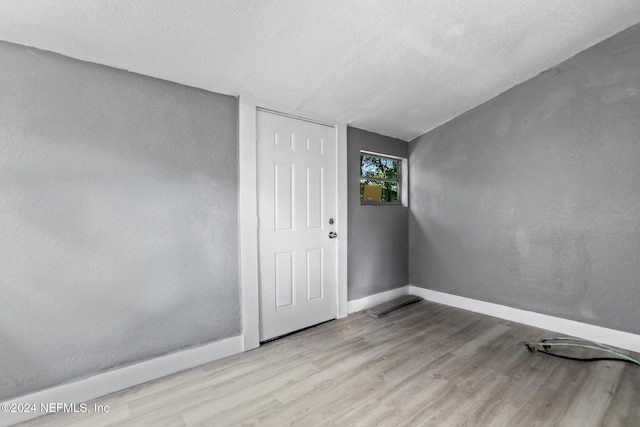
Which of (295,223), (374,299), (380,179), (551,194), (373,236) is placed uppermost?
(380,179)

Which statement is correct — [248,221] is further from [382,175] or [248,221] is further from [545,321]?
[545,321]

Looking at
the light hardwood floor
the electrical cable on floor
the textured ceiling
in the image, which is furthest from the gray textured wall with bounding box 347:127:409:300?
the electrical cable on floor

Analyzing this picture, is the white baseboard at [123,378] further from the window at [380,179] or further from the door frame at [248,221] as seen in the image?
the window at [380,179]

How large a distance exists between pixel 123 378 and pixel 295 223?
Result: 173 cm

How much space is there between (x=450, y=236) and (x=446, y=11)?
2.44m

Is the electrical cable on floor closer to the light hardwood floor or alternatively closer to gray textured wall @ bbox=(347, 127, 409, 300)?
the light hardwood floor

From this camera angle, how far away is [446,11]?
6.07 feet

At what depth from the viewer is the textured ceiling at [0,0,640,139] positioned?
153 cm

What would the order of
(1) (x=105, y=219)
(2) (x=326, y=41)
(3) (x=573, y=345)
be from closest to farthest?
1. (1) (x=105, y=219)
2. (2) (x=326, y=41)
3. (3) (x=573, y=345)

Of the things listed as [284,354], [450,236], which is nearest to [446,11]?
[450,236]

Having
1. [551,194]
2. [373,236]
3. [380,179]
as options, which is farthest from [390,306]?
[551,194]

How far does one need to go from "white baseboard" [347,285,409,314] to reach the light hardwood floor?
0.63 m

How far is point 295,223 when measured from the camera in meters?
2.68

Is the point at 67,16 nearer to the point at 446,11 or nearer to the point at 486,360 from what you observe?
the point at 446,11
